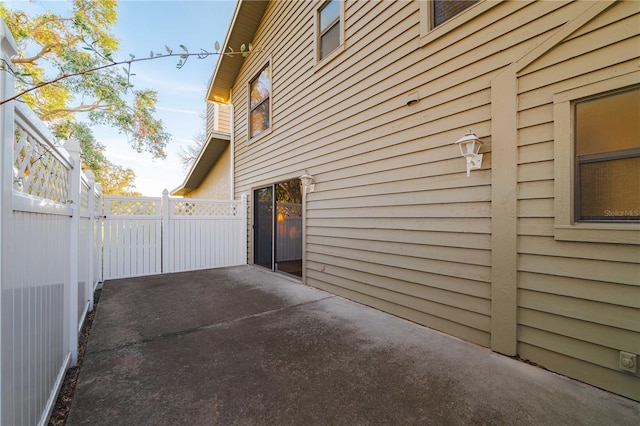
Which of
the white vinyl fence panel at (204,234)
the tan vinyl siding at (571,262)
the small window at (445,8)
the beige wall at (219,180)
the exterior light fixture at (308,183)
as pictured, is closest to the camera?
the tan vinyl siding at (571,262)

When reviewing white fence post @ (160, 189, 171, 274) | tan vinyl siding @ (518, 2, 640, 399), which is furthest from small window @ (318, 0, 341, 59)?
white fence post @ (160, 189, 171, 274)

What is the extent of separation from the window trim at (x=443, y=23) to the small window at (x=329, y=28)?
63.2 inches

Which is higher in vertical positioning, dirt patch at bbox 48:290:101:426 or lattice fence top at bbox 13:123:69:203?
lattice fence top at bbox 13:123:69:203

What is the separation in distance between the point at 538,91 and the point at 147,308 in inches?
189

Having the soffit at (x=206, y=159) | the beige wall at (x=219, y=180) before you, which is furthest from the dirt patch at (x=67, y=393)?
the soffit at (x=206, y=159)

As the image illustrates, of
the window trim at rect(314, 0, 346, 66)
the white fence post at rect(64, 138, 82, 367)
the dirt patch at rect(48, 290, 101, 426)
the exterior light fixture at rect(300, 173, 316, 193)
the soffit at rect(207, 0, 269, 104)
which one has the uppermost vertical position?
the soffit at rect(207, 0, 269, 104)

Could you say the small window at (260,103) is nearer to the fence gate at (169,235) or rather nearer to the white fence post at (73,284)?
the fence gate at (169,235)

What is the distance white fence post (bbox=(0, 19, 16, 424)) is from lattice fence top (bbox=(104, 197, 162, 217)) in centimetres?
503

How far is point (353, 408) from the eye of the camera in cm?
169

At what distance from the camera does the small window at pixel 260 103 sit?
6.13 metres

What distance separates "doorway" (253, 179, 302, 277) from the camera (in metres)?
5.98

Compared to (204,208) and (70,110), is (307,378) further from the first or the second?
(70,110)

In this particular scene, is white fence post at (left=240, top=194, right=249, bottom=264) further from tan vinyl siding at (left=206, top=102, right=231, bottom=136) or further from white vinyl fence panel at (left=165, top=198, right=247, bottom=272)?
tan vinyl siding at (left=206, top=102, right=231, bottom=136)

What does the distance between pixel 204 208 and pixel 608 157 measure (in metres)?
6.59
